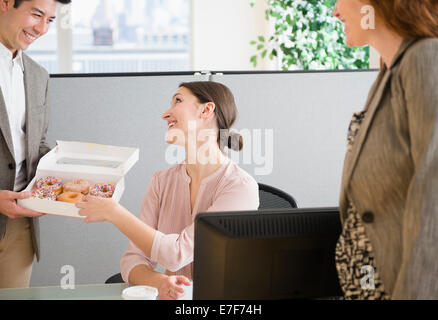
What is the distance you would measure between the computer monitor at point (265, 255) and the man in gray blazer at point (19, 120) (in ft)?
3.99

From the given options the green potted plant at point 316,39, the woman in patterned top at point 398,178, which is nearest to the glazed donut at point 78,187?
the woman in patterned top at point 398,178

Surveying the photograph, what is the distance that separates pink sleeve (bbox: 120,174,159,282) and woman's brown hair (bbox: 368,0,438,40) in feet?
3.25

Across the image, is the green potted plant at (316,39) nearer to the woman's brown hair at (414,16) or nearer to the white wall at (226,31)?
the white wall at (226,31)

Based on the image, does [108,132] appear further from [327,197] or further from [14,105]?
[327,197]

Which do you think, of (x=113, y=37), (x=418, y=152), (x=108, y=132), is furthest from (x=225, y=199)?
(x=113, y=37)

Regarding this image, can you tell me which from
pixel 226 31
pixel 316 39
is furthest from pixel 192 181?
pixel 226 31

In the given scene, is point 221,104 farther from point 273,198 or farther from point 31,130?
point 31,130

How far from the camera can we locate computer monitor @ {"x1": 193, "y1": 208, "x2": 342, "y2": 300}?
774 mm

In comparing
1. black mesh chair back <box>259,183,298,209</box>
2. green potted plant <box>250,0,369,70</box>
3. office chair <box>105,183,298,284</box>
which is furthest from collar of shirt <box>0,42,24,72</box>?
green potted plant <box>250,0,369,70</box>

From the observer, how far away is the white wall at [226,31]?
4.99 meters

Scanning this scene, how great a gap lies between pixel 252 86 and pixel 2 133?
1244mm

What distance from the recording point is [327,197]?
276cm

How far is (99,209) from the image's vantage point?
1.45 m

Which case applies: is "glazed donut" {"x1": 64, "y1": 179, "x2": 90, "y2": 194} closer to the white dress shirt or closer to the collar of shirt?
the white dress shirt
